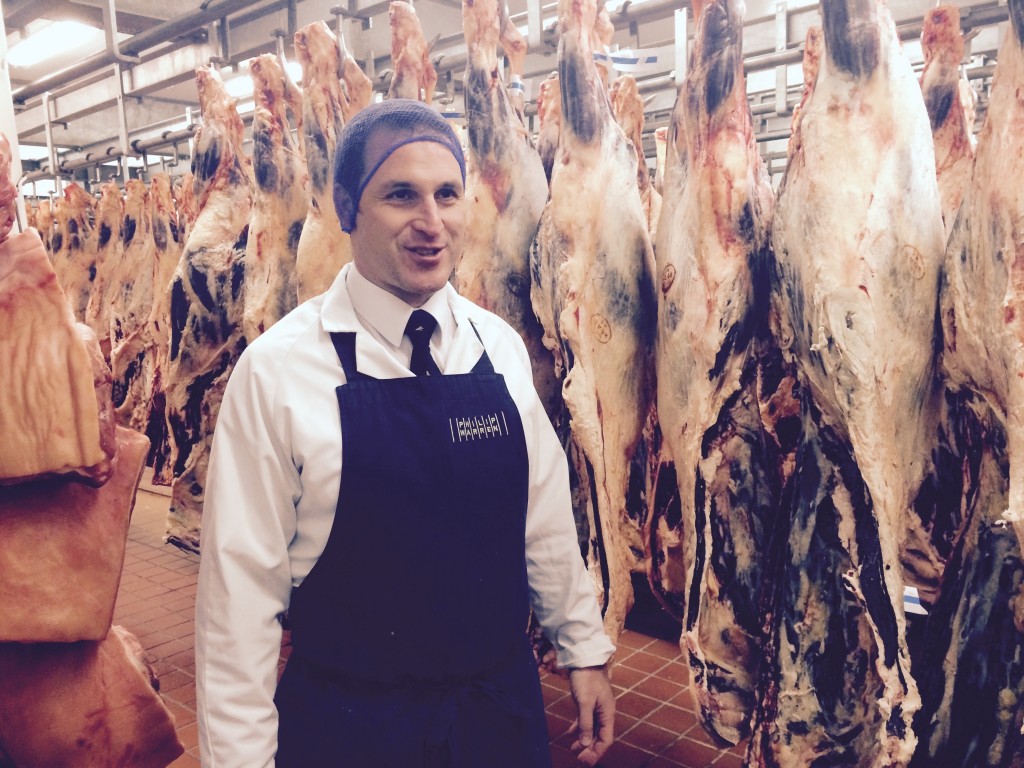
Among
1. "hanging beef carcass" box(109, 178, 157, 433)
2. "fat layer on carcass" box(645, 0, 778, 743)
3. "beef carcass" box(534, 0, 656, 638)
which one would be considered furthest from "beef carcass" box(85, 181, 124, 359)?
"fat layer on carcass" box(645, 0, 778, 743)

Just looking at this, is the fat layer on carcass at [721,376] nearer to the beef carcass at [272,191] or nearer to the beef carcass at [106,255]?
the beef carcass at [272,191]

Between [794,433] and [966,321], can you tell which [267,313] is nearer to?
[794,433]

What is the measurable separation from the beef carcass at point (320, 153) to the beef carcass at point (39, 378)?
167cm

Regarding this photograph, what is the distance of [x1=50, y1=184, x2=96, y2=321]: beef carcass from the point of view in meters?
6.64

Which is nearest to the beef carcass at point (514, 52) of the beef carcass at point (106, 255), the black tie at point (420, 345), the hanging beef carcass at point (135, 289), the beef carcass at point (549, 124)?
the beef carcass at point (549, 124)

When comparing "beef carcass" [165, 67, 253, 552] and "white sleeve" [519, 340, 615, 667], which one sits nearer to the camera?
"white sleeve" [519, 340, 615, 667]

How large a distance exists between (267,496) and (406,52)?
2026mm

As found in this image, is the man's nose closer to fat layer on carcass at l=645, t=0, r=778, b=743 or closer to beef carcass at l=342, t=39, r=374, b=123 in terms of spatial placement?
fat layer on carcass at l=645, t=0, r=778, b=743

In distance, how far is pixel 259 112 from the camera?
3496 mm

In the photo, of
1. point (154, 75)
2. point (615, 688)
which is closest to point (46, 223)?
point (154, 75)

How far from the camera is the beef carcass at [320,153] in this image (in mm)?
3076

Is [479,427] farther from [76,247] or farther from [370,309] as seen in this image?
[76,247]

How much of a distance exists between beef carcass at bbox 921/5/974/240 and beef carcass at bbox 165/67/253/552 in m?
2.73

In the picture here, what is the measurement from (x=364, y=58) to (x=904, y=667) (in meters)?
3.53
